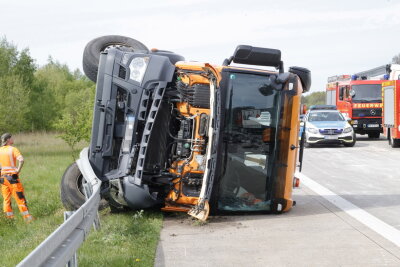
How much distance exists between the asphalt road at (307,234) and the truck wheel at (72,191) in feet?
4.75

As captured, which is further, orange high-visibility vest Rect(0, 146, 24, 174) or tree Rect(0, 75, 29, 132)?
tree Rect(0, 75, 29, 132)

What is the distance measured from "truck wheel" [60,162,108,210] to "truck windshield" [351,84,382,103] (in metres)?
22.4

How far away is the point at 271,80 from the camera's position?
30.9 feet

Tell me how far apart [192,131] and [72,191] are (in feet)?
7.46

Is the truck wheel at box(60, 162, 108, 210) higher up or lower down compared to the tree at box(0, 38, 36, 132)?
lower down

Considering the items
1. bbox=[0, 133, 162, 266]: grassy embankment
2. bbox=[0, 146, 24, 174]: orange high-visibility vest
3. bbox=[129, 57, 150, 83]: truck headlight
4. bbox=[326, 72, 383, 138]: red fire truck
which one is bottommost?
bbox=[0, 133, 162, 266]: grassy embankment

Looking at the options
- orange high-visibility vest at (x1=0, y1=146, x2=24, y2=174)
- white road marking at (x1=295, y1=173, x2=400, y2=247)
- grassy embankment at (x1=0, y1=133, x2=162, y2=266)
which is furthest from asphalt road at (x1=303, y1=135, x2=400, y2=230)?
orange high-visibility vest at (x1=0, y1=146, x2=24, y2=174)

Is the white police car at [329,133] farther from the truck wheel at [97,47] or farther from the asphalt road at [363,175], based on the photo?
the truck wheel at [97,47]

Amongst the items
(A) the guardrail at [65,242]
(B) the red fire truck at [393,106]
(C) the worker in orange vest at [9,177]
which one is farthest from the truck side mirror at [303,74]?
(B) the red fire truck at [393,106]

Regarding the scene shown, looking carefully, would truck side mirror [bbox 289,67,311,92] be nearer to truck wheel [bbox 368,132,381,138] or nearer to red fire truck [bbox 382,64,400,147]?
red fire truck [bbox 382,64,400,147]

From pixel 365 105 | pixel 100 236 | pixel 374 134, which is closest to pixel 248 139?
pixel 100 236

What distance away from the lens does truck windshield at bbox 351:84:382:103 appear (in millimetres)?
30906

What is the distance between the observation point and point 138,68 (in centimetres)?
955

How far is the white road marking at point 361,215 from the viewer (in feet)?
27.0
